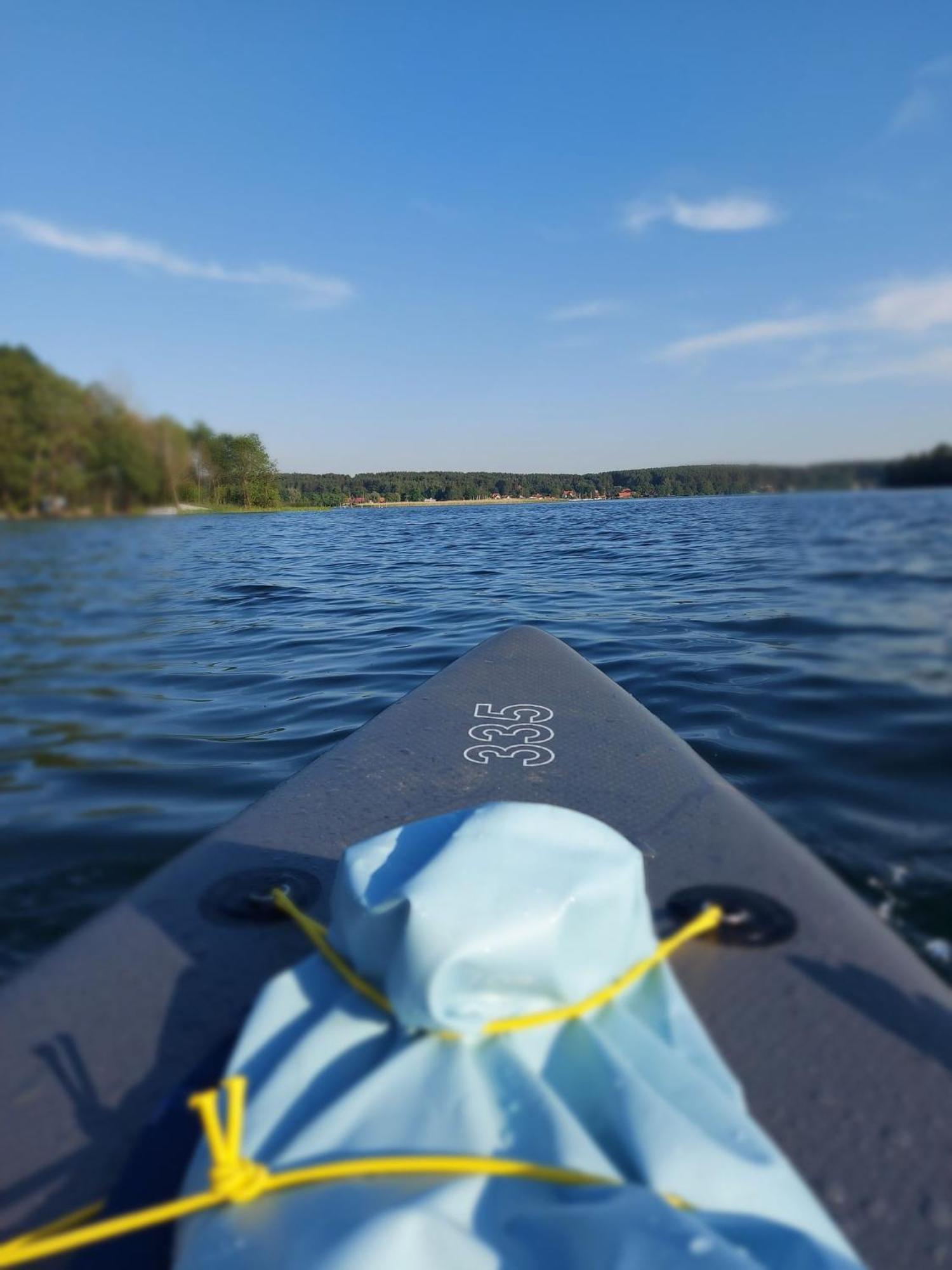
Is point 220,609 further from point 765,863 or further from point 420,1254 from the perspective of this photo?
point 420,1254

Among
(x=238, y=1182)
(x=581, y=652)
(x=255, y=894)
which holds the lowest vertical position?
(x=581, y=652)

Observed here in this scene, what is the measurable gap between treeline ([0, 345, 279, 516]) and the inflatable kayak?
Result: 6.43 metres

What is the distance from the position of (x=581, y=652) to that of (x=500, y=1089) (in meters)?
4.34

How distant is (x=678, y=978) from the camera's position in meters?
1.32

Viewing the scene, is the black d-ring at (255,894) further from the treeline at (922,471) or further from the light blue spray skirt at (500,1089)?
the treeline at (922,471)

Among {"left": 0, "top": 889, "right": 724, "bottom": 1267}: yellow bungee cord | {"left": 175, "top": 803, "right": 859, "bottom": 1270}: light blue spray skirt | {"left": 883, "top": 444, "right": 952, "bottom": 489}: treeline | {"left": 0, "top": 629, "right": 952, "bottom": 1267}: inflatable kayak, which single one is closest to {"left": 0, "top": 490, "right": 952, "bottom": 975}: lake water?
{"left": 883, "top": 444, "right": 952, "bottom": 489}: treeline

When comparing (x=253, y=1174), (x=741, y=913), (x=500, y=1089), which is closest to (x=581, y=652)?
(x=741, y=913)

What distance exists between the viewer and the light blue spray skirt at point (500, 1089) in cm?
76

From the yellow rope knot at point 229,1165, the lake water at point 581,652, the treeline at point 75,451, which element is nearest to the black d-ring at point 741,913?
the lake water at point 581,652

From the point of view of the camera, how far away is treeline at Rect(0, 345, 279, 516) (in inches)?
296

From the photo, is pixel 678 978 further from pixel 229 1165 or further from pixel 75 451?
pixel 75 451

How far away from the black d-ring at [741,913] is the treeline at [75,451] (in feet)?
23.6

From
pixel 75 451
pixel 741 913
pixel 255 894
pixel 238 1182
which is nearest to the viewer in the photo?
pixel 238 1182

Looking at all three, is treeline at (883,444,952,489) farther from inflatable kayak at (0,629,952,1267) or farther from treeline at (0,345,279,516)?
treeline at (0,345,279,516)
